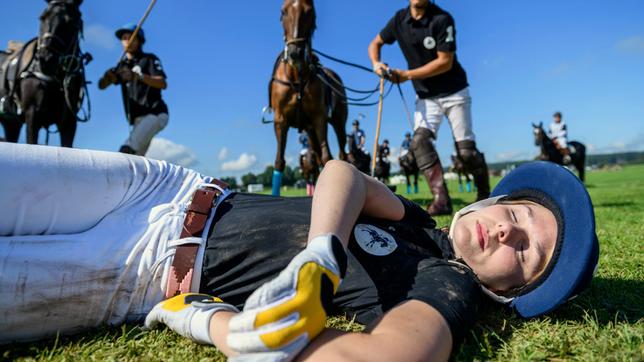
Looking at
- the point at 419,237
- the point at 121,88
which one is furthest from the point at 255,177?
the point at 419,237

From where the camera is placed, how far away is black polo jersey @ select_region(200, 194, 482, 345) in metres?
1.61

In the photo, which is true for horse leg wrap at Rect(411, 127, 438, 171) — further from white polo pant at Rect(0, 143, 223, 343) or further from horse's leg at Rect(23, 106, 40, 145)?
horse's leg at Rect(23, 106, 40, 145)

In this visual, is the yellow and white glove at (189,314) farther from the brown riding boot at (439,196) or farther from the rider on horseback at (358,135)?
the rider on horseback at (358,135)

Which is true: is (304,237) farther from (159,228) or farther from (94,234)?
(94,234)

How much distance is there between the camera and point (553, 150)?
19.2m

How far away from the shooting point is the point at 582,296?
2.07 meters

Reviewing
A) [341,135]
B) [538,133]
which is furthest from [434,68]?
[538,133]

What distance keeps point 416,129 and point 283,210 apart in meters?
4.26

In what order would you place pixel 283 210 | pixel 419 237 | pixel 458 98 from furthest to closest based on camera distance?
pixel 458 98 < pixel 419 237 < pixel 283 210

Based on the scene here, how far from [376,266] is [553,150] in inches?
800

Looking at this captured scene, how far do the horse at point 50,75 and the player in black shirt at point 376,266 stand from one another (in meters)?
5.87

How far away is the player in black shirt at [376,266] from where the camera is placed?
3.90 feet

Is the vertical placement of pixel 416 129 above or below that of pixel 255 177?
above

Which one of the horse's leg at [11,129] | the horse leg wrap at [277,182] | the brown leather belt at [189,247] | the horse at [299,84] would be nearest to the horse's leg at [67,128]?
the horse's leg at [11,129]
